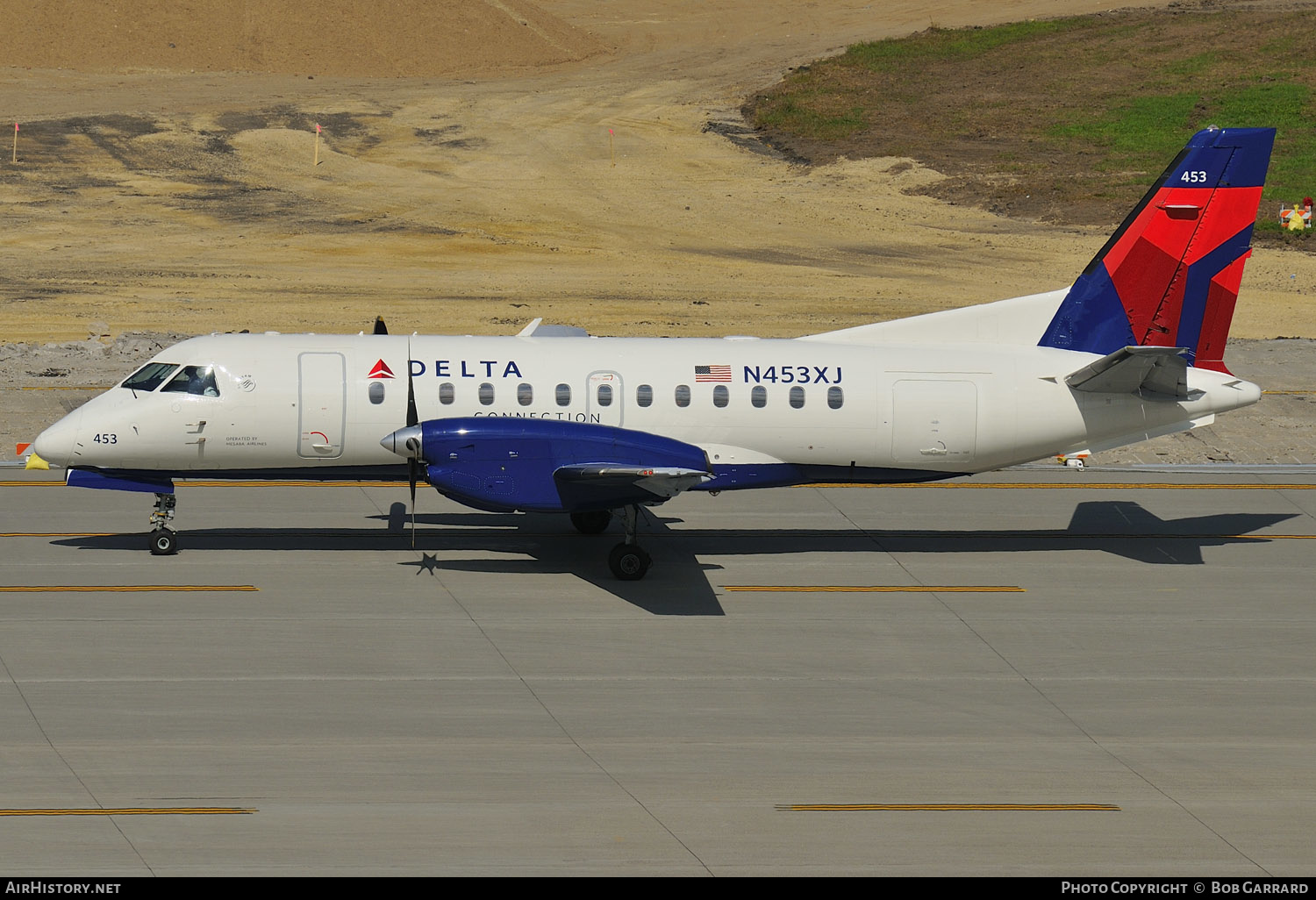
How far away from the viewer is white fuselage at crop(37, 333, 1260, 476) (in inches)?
827

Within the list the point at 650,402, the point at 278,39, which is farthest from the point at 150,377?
the point at 278,39

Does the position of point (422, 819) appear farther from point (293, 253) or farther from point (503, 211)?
point (503, 211)

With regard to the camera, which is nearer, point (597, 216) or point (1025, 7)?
point (597, 216)

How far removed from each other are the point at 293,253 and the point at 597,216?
1124 cm

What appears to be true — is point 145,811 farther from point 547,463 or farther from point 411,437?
point 547,463

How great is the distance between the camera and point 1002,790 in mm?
14742

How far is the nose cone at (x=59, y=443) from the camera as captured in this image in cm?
2072

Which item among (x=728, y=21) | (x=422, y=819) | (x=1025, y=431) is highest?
(x=728, y=21)

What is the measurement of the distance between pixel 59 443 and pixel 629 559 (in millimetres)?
8235

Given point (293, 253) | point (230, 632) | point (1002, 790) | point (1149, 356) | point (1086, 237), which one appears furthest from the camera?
point (1086, 237)

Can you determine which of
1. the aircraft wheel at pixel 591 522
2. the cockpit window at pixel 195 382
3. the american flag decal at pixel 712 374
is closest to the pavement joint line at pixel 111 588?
the cockpit window at pixel 195 382

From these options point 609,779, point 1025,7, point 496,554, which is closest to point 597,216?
Answer: point 496,554

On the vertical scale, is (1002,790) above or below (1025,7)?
below

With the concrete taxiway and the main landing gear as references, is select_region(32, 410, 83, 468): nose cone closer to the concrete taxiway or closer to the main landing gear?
the concrete taxiway
